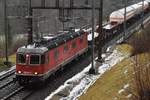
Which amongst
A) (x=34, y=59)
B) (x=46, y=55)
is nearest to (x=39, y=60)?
(x=34, y=59)

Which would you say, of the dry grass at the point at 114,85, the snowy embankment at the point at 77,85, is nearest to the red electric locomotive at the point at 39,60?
the snowy embankment at the point at 77,85

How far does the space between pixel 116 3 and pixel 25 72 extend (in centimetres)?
5176

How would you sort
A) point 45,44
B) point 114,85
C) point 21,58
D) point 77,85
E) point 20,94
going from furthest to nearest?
point 45,44
point 21,58
point 77,85
point 20,94
point 114,85

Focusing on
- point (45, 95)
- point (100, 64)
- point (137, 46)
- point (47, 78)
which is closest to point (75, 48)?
Result: point (100, 64)

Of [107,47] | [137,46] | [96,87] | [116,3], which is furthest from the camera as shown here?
[116,3]

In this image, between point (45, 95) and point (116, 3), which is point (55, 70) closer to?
point (45, 95)

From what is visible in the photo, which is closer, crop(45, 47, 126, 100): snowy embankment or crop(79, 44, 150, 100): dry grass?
crop(79, 44, 150, 100): dry grass

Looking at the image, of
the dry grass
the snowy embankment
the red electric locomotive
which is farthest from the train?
the dry grass

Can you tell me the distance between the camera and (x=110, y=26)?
54.8 meters

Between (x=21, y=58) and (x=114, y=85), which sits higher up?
(x=21, y=58)

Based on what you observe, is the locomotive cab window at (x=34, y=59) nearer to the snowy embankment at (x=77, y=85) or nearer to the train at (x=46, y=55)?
the train at (x=46, y=55)

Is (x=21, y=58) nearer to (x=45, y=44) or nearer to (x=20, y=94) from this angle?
→ (x=45, y=44)

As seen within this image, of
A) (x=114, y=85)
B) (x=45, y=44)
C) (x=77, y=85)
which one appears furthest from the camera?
(x=45, y=44)

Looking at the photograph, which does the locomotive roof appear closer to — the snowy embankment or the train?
the train
